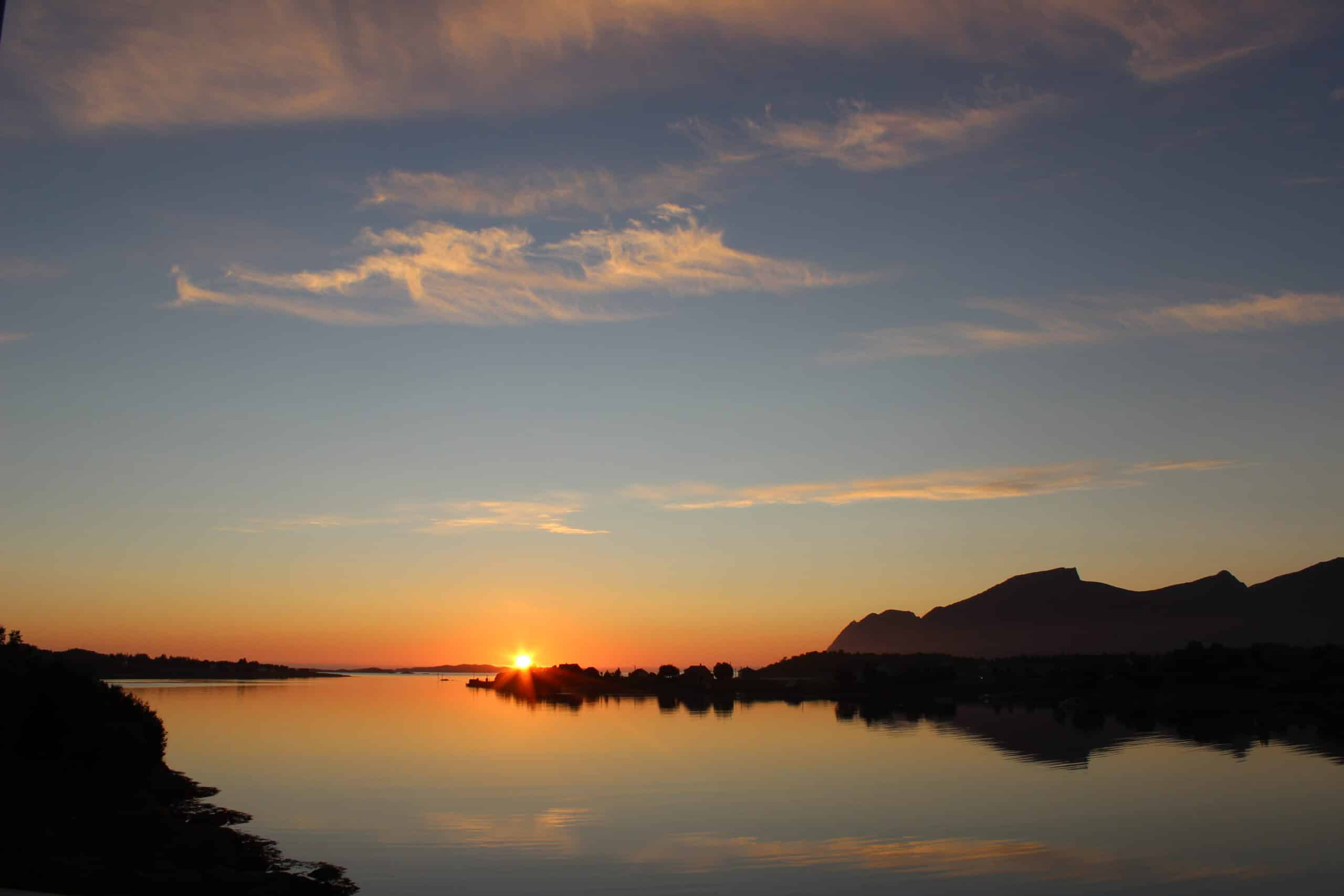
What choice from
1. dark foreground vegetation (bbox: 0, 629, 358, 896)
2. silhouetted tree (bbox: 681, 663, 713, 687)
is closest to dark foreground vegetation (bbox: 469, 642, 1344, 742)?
silhouetted tree (bbox: 681, 663, 713, 687)

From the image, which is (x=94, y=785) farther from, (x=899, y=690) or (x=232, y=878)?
(x=899, y=690)

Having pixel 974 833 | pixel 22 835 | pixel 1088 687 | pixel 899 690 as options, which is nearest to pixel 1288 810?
pixel 974 833

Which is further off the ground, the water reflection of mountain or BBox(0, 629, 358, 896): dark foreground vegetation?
BBox(0, 629, 358, 896): dark foreground vegetation

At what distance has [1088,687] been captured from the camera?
13275 cm

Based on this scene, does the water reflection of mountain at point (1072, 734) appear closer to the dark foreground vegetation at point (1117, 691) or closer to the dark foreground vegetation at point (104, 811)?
the dark foreground vegetation at point (1117, 691)

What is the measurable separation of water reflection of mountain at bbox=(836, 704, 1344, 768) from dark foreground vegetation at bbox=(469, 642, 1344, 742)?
808 millimetres

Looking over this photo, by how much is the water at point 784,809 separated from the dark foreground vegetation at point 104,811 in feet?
8.06

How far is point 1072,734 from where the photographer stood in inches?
3319

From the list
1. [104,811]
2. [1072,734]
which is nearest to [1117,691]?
[1072,734]

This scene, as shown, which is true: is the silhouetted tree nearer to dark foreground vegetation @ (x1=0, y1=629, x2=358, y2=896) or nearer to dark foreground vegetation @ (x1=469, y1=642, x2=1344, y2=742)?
dark foreground vegetation @ (x1=469, y1=642, x2=1344, y2=742)

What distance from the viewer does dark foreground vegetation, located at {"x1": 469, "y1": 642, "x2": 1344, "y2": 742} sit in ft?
335

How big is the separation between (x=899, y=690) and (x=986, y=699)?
20.8 m

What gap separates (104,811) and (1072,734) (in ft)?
240

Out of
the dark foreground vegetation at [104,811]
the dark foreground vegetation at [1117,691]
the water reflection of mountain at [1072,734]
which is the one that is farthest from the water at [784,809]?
Answer: the dark foreground vegetation at [1117,691]
